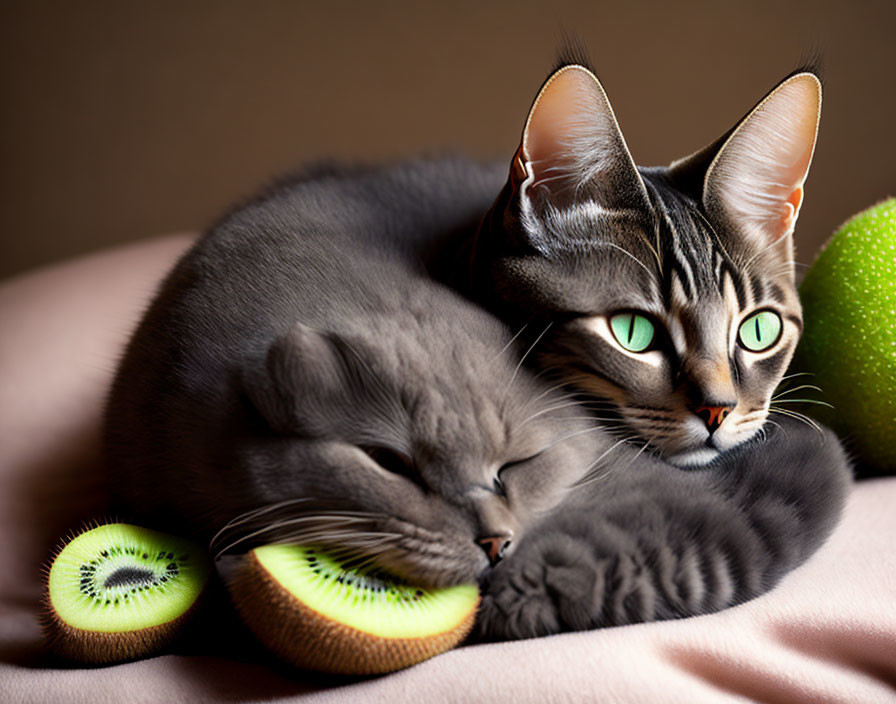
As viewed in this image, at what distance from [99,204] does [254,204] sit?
5.49 feet

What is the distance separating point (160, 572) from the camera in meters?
0.83

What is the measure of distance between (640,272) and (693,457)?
0.20 metres

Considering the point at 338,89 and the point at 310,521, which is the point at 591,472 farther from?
the point at 338,89

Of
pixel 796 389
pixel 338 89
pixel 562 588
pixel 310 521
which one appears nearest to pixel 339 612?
pixel 310 521

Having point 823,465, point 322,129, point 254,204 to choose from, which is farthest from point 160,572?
point 322,129

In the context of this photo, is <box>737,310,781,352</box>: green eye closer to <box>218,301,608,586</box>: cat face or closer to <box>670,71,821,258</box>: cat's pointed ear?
<box>670,71,821,258</box>: cat's pointed ear

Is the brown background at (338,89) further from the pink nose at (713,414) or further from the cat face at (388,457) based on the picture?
the cat face at (388,457)

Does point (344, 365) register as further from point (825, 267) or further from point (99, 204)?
point (99, 204)

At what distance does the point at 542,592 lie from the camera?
78 cm

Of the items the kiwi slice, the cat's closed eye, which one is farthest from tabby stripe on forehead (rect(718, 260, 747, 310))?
the kiwi slice

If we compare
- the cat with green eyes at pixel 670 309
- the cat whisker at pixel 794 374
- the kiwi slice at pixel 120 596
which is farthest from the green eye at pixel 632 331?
the kiwi slice at pixel 120 596

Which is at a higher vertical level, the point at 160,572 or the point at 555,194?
the point at 555,194

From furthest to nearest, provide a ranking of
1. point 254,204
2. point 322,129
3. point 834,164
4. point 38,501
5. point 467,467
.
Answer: point 322,129 → point 834,164 → point 38,501 → point 254,204 → point 467,467

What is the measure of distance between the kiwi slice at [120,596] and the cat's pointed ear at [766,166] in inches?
26.2
